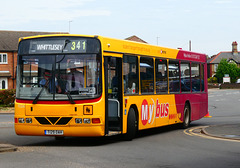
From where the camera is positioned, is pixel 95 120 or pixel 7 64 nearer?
pixel 95 120

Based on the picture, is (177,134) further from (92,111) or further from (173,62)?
(92,111)

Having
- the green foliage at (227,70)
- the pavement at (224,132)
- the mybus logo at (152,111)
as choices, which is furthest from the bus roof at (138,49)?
the green foliage at (227,70)

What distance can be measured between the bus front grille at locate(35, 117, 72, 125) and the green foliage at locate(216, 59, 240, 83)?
13002cm

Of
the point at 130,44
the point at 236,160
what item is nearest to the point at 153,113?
the point at 130,44

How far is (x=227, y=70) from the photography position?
A: 460 ft

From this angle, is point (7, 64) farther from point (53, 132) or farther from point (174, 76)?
point (53, 132)

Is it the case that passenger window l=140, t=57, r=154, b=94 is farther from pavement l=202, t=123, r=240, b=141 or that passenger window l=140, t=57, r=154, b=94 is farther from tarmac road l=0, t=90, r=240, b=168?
pavement l=202, t=123, r=240, b=141

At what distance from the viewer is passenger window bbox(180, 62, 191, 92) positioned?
1956 cm

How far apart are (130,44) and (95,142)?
10.0 feet

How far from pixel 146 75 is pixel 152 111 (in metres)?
1.25

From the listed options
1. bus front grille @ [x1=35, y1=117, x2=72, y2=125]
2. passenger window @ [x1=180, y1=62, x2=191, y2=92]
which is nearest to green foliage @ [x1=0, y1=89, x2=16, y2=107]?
passenger window @ [x1=180, y1=62, x2=191, y2=92]

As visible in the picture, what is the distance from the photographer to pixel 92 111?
1325 cm

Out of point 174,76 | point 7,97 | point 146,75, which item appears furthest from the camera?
point 7,97

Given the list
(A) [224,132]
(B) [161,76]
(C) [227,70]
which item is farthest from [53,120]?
(C) [227,70]
